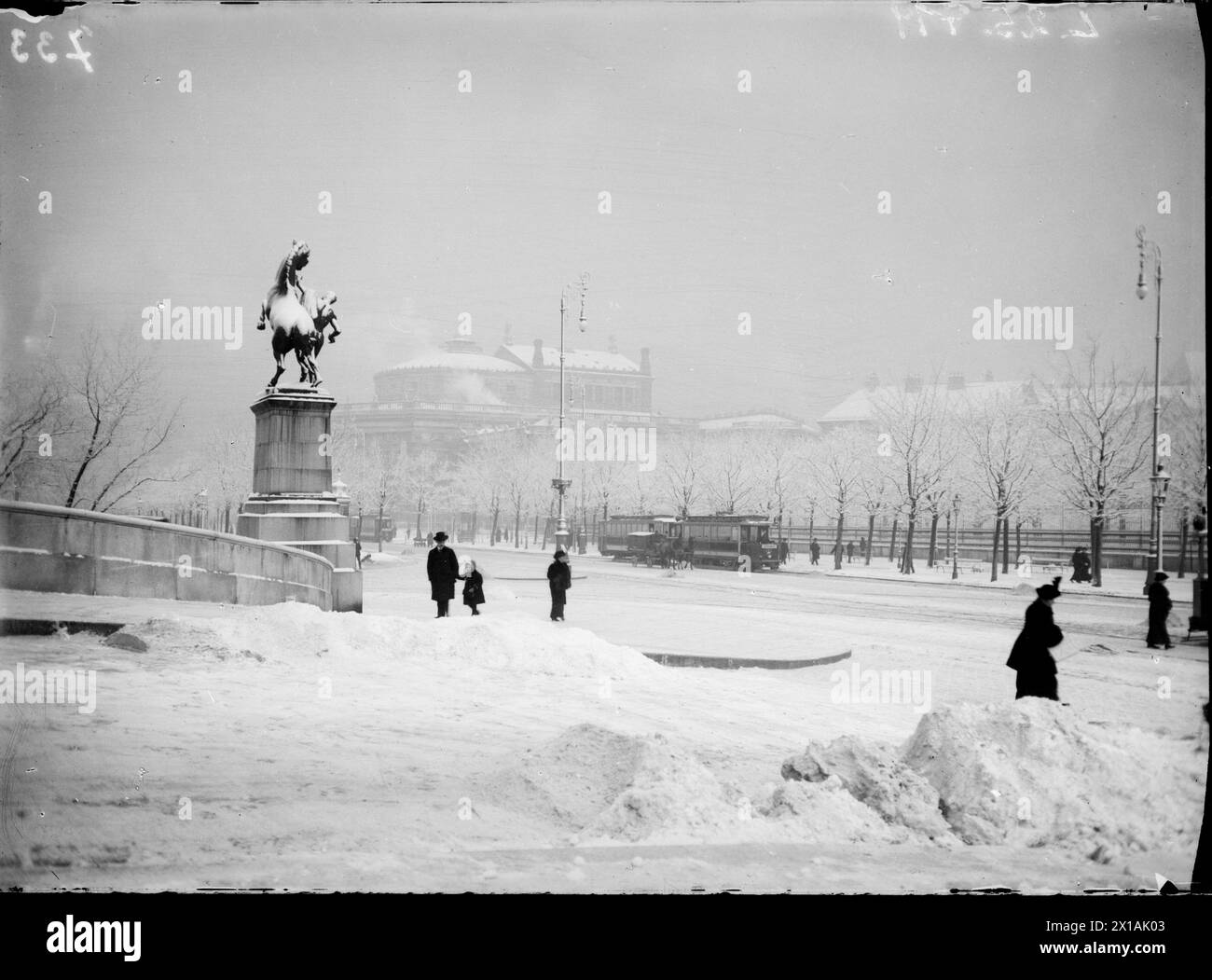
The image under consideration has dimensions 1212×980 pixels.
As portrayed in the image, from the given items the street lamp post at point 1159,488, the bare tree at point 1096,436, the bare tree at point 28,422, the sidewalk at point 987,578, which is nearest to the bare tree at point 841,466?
the sidewalk at point 987,578

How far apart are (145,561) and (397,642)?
→ 2495 mm

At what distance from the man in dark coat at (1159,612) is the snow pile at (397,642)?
4.37 m

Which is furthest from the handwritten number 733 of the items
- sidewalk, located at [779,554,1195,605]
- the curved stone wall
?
sidewalk, located at [779,554,1195,605]

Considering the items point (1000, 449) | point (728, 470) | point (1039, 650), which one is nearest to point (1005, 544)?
point (1000, 449)

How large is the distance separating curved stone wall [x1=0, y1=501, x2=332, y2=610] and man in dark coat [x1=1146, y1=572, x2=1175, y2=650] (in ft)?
27.4

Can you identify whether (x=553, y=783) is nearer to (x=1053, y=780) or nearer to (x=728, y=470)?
(x=1053, y=780)

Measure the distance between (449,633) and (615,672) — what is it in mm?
1664

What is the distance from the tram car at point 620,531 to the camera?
23.8 meters

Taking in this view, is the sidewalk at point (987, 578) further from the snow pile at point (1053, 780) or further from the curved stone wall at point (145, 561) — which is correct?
the curved stone wall at point (145, 561)

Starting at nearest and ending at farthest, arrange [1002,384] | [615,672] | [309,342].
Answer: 1. [1002,384]
2. [615,672]
3. [309,342]

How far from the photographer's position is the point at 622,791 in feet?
18.0
